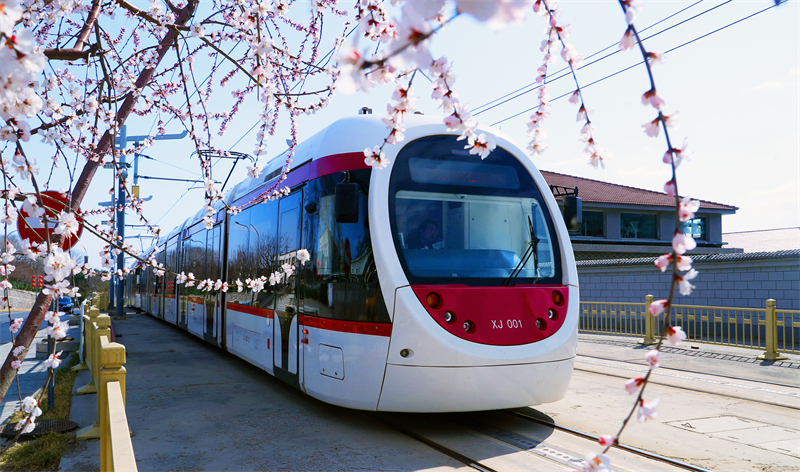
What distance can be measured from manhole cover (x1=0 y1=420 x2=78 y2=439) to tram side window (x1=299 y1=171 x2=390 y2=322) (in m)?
2.65

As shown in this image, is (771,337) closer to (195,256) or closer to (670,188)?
(670,188)

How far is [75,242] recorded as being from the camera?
3506 millimetres

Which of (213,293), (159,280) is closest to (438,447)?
(213,293)

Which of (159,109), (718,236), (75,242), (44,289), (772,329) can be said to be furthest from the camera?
(718,236)

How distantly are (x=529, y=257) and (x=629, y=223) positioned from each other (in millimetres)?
27535

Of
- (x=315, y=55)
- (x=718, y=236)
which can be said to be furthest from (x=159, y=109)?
(x=718, y=236)

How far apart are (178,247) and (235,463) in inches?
473

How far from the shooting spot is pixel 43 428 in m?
6.12

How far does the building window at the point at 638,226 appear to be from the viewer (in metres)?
31.3

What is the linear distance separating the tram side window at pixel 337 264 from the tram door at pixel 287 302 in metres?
0.34

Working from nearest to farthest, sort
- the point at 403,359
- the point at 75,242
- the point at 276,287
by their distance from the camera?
the point at 75,242 → the point at 403,359 → the point at 276,287

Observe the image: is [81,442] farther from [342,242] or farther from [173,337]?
[173,337]

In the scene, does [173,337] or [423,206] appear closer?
[423,206]

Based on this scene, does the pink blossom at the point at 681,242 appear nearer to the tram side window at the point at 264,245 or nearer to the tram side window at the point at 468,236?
the tram side window at the point at 468,236
